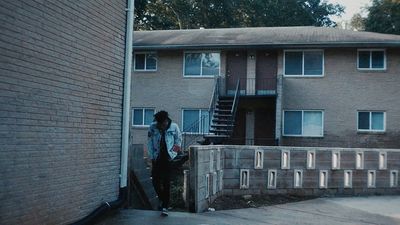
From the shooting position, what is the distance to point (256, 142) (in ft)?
77.8

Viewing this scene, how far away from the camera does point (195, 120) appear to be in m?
23.6

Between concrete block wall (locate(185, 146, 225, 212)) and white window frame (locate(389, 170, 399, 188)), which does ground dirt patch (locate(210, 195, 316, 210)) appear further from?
white window frame (locate(389, 170, 399, 188))

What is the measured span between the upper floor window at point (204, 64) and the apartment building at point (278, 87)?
1.8 inches

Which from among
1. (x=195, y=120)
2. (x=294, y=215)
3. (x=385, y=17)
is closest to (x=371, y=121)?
(x=195, y=120)

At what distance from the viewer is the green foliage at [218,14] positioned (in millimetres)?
46250

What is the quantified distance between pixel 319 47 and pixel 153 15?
27.3 m

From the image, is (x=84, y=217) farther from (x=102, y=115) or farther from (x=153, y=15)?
(x=153, y=15)

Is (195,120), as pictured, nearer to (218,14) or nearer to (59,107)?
(59,107)

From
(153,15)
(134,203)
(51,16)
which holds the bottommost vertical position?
(134,203)

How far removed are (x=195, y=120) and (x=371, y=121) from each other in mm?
7886

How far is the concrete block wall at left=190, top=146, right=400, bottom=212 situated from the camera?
11.5 metres

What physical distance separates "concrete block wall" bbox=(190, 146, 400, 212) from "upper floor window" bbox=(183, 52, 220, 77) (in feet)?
38.2

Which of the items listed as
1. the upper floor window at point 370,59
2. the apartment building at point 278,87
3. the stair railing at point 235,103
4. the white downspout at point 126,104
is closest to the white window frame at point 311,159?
the white downspout at point 126,104

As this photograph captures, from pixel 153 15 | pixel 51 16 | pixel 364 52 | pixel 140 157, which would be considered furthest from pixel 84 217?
pixel 153 15
